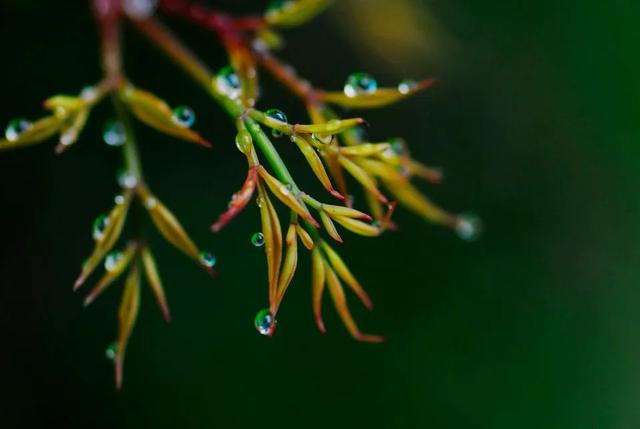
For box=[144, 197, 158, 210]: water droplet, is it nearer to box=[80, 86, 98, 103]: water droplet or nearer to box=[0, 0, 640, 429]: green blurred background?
box=[80, 86, 98, 103]: water droplet

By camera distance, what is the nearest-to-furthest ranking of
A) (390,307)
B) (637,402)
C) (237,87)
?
(237,87) < (390,307) < (637,402)

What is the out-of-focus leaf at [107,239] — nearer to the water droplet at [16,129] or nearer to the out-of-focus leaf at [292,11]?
the water droplet at [16,129]

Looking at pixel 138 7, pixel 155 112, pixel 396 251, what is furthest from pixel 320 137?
pixel 396 251

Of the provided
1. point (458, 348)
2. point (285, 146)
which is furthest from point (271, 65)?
point (458, 348)

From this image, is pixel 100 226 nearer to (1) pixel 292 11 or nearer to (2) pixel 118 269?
(2) pixel 118 269

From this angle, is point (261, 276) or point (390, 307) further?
point (390, 307)

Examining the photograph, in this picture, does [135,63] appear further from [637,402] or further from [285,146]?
[637,402]
